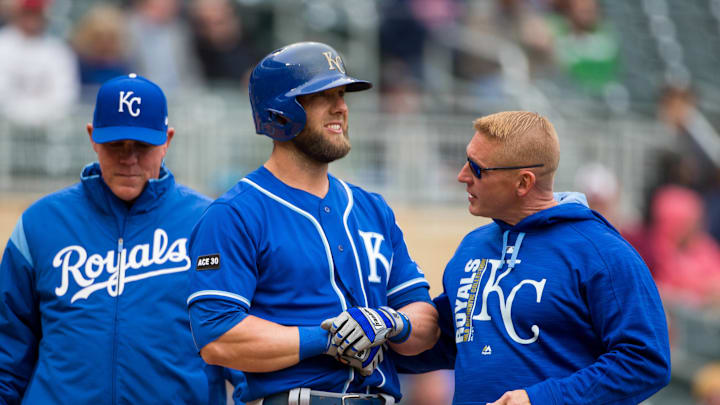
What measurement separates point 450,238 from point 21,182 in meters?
4.25

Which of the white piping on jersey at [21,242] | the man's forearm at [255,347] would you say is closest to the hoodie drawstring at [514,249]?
the man's forearm at [255,347]

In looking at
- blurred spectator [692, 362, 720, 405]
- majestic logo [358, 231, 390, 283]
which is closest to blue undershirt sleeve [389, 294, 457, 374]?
majestic logo [358, 231, 390, 283]

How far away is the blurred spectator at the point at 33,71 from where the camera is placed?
9016 millimetres

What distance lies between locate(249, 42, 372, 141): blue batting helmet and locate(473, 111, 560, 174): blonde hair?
58cm

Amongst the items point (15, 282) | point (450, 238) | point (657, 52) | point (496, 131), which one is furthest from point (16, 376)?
point (657, 52)

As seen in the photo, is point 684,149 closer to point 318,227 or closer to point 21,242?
point 318,227

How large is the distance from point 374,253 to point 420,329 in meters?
0.33

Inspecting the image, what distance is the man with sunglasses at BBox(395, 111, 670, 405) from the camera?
3.26 meters

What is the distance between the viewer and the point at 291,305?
3.58 meters

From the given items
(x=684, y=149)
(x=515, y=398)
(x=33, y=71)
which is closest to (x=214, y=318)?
(x=515, y=398)

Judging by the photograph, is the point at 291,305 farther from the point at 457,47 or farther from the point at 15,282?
the point at 457,47

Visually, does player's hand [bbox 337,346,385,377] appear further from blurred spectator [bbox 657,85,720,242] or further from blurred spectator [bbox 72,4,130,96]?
blurred spectator [bbox 657,85,720,242]

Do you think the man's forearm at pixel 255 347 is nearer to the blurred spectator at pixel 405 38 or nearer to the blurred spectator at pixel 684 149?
the blurred spectator at pixel 405 38

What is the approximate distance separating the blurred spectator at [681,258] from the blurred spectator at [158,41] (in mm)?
4941
